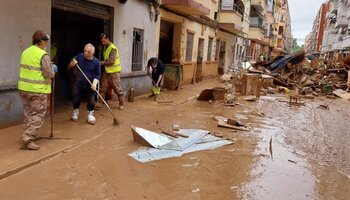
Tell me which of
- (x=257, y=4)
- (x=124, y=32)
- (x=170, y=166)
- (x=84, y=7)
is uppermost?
(x=257, y=4)

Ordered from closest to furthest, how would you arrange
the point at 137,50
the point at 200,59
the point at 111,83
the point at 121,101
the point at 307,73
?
the point at 111,83 → the point at 121,101 → the point at 137,50 → the point at 200,59 → the point at 307,73

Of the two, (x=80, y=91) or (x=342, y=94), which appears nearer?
(x=80, y=91)

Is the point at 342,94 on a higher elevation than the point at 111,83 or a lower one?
lower

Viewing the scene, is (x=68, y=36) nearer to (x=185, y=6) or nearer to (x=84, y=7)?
(x=84, y=7)

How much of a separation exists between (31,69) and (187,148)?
290 centimetres

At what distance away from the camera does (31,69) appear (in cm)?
529

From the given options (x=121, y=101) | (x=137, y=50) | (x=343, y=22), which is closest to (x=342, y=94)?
(x=137, y=50)

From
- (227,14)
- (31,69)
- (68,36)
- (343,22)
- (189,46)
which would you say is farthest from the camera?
(343,22)

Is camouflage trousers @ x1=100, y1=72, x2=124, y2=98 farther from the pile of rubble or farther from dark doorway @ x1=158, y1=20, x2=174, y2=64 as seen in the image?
the pile of rubble

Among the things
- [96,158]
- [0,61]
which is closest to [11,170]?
[96,158]

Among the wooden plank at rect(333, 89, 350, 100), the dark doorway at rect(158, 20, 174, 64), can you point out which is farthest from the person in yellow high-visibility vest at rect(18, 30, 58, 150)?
the wooden plank at rect(333, 89, 350, 100)

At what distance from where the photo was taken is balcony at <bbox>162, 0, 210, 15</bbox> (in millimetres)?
12906

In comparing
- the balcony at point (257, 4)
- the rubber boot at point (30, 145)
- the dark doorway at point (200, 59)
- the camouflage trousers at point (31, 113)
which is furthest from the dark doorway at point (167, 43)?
the balcony at point (257, 4)

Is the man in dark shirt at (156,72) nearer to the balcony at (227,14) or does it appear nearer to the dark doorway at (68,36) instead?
the dark doorway at (68,36)
